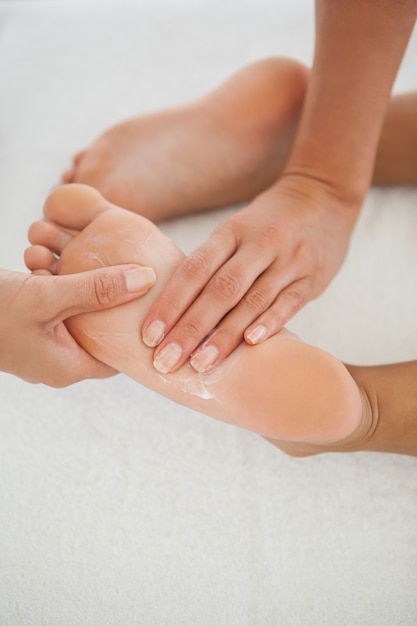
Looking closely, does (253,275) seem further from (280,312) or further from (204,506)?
(204,506)

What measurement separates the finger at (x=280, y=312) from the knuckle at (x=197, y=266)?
0.28 feet

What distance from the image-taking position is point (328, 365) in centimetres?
62

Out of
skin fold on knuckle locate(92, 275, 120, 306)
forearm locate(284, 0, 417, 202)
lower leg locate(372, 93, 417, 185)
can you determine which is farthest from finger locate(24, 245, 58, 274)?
lower leg locate(372, 93, 417, 185)

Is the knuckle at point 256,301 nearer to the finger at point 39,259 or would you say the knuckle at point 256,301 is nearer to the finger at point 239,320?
the finger at point 239,320

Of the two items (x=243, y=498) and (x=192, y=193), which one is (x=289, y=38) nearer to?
(x=192, y=193)

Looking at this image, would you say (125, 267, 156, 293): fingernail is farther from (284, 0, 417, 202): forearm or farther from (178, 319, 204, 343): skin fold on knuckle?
(284, 0, 417, 202): forearm

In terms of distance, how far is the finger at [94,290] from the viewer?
2.13ft

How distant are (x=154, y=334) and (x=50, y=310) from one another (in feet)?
0.38

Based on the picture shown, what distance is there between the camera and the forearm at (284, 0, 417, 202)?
0.79 meters

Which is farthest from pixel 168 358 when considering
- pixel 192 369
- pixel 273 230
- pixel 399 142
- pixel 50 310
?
pixel 399 142

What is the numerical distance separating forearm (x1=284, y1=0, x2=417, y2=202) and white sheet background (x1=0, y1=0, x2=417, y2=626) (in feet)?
0.47

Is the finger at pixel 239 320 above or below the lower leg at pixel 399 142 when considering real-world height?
below

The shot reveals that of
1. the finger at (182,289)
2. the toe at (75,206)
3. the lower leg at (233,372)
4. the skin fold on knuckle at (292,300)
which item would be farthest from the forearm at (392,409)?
the toe at (75,206)

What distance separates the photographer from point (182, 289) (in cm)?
69
